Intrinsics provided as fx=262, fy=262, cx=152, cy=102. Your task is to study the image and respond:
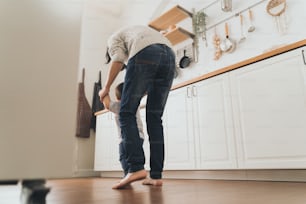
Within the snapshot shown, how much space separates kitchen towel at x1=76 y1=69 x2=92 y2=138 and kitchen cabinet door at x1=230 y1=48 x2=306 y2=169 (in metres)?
1.75

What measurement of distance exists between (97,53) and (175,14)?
4.26 ft

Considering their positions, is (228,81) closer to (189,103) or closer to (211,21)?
(189,103)

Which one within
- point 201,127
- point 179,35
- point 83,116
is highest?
point 179,35

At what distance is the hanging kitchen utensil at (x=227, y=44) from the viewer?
210 centimetres

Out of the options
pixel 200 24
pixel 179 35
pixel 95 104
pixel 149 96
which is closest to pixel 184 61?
pixel 179 35

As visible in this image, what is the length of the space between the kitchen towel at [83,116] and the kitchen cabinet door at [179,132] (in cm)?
120

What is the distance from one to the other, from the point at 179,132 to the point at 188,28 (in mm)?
1170

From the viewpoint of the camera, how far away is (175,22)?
8.36 ft

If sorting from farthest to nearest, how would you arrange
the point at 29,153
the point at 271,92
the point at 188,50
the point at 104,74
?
the point at 104,74, the point at 188,50, the point at 271,92, the point at 29,153

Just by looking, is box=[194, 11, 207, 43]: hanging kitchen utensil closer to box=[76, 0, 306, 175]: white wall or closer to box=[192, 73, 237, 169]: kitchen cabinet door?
box=[76, 0, 306, 175]: white wall

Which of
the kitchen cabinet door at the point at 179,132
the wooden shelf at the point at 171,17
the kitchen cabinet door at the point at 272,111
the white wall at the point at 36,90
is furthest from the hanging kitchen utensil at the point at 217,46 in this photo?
the white wall at the point at 36,90

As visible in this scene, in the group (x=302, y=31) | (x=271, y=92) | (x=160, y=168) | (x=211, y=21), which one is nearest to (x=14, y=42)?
(x=160, y=168)

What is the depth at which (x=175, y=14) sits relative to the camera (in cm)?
244

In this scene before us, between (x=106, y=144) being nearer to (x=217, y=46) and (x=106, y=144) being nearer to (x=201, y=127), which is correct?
(x=201, y=127)
